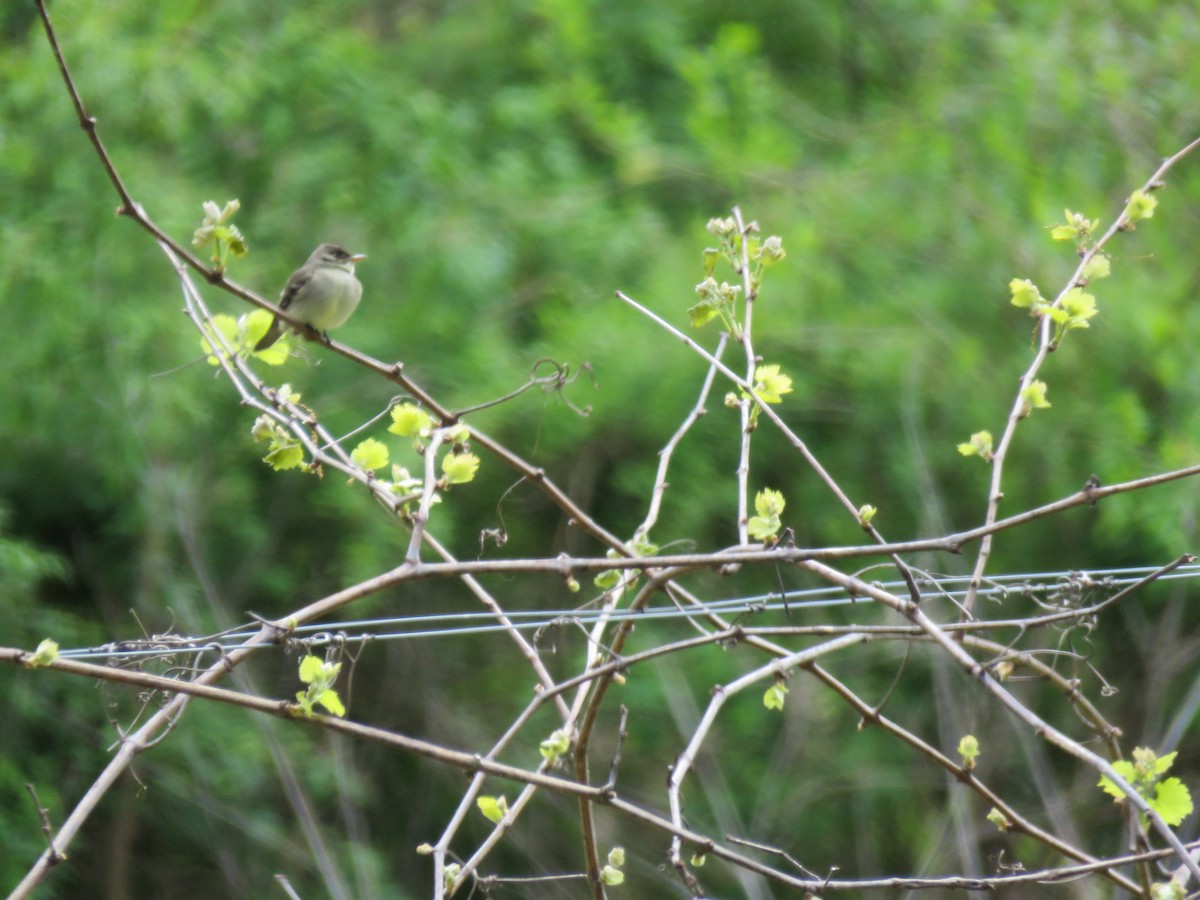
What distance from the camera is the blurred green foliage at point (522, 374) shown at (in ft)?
13.4

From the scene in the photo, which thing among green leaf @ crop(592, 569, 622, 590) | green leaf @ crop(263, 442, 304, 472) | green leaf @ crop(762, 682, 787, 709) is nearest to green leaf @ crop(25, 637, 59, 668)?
green leaf @ crop(263, 442, 304, 472)

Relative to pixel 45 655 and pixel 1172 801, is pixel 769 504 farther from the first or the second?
pixel 45 655

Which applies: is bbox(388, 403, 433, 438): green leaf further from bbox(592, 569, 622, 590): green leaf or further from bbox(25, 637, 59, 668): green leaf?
bbox(25, 637, 59, 668): green leaf

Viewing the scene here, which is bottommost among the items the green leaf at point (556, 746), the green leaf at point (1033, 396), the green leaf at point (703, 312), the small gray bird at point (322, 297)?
the small gray bird at point (322, 297)

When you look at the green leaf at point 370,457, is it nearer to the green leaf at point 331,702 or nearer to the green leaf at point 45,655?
the green leaf at point 331,702

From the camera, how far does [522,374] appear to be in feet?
14.3

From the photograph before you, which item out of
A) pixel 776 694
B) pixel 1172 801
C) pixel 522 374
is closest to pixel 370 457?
pixel 776 694

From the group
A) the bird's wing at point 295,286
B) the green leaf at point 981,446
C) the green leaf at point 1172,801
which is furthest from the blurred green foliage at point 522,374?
the green leaf at point 1172,801

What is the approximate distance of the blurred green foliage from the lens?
4094 mm

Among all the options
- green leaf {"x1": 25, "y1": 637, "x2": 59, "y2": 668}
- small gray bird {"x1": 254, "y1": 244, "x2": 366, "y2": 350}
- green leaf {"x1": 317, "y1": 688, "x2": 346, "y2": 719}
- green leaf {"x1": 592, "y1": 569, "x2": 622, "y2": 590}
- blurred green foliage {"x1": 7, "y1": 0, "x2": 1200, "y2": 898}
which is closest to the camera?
green leaf {"x1": 25, "y1": 637, "x2": 59, "y2": 668}

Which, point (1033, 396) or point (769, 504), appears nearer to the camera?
point (769, 504)

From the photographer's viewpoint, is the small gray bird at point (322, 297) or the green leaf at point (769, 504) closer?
the green leaf at point (769, 504)

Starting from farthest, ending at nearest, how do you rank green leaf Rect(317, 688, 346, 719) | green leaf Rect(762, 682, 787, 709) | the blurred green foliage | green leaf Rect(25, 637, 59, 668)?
the blurred green foliage < green leaf Rect(762, 682, 787, 709) < green leaf Rect(317, 688, 346, 719) < green leaf Rect(25, 637, 59, 668)

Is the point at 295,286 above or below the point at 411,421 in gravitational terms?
below
